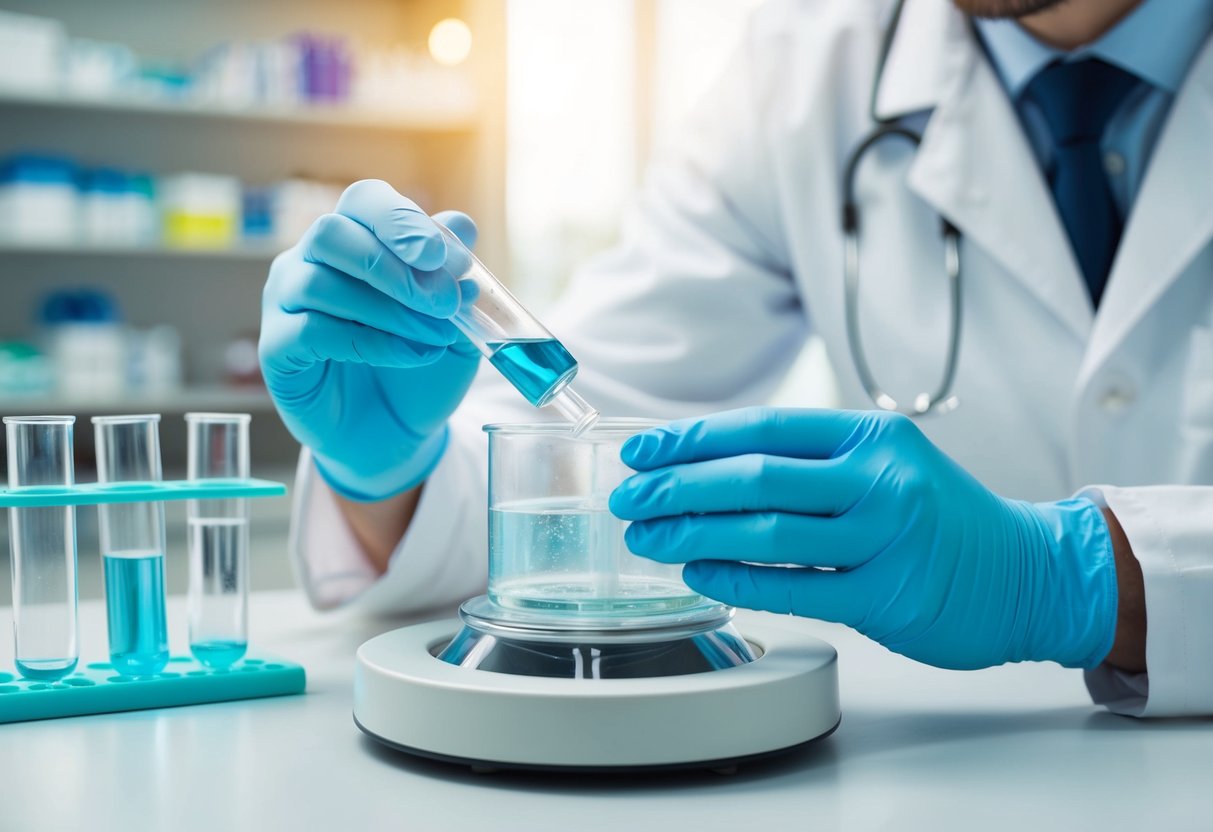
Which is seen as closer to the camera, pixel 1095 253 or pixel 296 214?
pixel 1095 253

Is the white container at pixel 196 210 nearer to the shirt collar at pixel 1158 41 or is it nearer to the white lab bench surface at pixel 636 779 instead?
the shirt collar at pixel 1158 41

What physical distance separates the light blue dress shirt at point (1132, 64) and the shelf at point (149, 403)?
2389mm

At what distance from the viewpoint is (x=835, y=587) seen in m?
0.75

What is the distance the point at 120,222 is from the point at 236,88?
52 centimetres

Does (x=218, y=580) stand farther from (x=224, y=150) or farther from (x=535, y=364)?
(x=224, y=150)

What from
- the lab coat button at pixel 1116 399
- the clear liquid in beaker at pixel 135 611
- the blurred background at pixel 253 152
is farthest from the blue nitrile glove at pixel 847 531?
the blurred background at pixel 253 152

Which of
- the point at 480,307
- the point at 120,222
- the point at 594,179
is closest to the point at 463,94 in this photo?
the point at 594,179

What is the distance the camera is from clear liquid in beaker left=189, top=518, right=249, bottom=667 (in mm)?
822

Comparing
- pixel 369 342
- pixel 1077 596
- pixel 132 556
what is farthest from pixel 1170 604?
pixel 132 556

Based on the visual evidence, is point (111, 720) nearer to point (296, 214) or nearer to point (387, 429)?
point (387, 429)

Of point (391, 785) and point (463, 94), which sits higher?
point (463, 94)

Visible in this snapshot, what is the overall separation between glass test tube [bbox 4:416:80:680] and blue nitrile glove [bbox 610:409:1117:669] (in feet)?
1.25

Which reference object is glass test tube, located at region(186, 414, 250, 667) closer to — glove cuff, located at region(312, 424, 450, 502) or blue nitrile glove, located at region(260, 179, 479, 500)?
blue nitrile glove, located at region(260, 179, 479, 500)

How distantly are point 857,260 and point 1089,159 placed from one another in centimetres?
29
